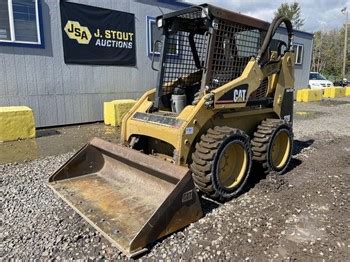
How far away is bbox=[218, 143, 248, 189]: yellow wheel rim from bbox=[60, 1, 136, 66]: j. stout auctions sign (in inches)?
262

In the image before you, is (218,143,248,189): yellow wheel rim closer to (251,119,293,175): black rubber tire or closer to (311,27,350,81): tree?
(251,119,293,175): black rubber tire

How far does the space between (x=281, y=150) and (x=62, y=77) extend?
262 inches

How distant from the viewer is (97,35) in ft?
31.3

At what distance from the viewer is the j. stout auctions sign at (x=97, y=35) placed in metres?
8.91

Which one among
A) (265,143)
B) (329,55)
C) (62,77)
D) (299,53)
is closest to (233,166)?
(265,143)

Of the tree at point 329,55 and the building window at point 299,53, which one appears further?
the tree at point 329,55

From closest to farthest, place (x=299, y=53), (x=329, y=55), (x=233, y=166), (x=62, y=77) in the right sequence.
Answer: (x=233, y=166)
(x=62, y=77)
(x=299, y=53)
(x=329, y=55)

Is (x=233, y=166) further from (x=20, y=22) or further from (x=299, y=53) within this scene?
(x=299, y=53)

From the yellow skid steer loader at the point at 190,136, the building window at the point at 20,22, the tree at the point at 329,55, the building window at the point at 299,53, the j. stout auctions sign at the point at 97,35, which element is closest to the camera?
the yellow skid steer loader at the point at 190,136

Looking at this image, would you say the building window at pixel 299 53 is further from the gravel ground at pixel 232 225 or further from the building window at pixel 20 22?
the building window at pixel 20 22

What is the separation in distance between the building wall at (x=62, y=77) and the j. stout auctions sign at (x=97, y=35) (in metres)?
0.18

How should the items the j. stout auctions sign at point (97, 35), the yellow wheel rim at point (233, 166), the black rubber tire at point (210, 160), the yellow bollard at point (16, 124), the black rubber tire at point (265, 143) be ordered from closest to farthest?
the black rubber tire at point (210, 160) → the yellow wheel rim at point (233, 166) → the black rubber tire at point (265, 143) → the yellow bollard at point (16, 124) → the j. stout auctions sign at point (97, 35)

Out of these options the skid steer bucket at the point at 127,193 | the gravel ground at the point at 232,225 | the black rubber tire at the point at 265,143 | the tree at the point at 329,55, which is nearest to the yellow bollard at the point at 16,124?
the gravel ground at the point at 232,225

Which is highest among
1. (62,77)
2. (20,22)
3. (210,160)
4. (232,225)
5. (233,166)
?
A: (20,22)
